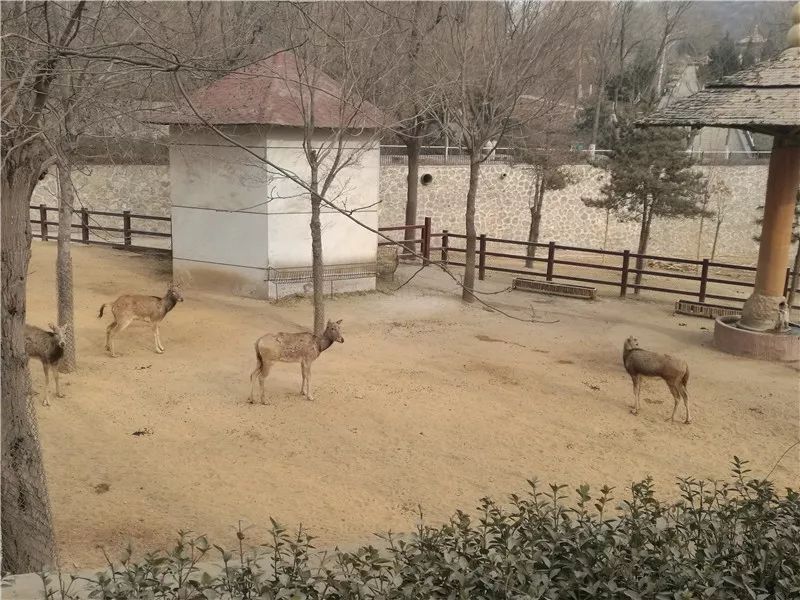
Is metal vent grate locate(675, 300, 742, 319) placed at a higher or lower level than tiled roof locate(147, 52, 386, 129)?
lower

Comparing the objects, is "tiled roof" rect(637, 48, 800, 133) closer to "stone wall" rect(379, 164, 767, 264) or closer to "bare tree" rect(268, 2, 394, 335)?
"bare tree" rect(268, 2, 394, 335)

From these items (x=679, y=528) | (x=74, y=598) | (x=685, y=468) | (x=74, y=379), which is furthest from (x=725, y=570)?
(x=74, y=379)

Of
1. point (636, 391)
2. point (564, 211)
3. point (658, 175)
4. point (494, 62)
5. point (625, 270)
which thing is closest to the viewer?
point (636, 391)

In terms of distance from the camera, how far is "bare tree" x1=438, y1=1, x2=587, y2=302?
48.2 feet

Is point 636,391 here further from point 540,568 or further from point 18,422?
point 18,422

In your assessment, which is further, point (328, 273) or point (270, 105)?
point (328, 273)

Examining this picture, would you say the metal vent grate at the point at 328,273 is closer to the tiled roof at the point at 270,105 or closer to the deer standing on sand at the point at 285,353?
the tiled roof at the point at 270,105

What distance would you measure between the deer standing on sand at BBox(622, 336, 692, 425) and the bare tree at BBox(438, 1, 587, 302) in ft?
18.4

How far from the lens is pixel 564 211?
92.9ft

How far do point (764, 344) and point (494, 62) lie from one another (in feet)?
22.5

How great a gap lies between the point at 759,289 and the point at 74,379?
1054 centimetres

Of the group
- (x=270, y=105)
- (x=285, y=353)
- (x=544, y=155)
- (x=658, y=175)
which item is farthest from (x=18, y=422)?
(x=544, y=155)

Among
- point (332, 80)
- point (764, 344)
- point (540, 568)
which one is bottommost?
point (764, 344)

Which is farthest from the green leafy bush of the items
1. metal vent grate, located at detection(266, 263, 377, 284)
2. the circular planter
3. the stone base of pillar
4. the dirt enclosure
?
metal vent grate, located at detection(266, 263, 377, 284)
